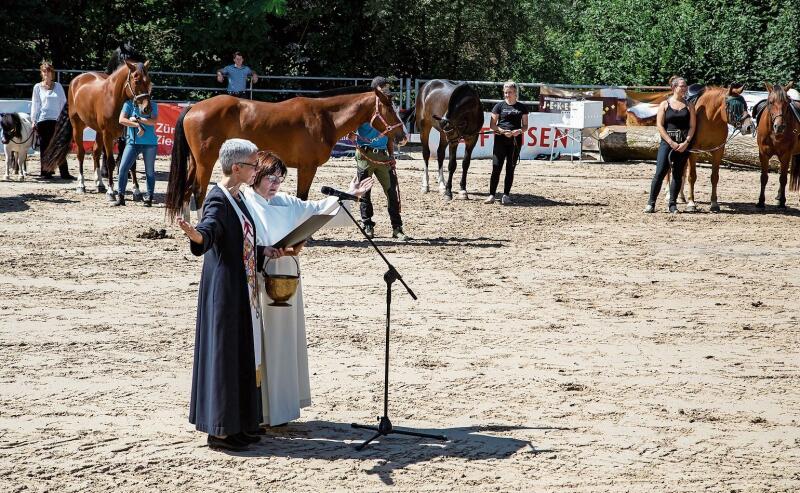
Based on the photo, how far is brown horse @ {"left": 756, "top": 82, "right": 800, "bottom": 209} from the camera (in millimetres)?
16047

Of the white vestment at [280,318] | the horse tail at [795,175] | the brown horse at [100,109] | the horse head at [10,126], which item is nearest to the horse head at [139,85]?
the brown horse at [100,109]

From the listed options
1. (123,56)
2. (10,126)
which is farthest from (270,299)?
(10,126)

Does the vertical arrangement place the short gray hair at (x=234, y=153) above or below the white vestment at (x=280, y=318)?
above

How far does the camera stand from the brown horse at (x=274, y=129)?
1239cm

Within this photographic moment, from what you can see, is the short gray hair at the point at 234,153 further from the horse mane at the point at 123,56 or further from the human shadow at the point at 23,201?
the human shadow at the point at 23,201

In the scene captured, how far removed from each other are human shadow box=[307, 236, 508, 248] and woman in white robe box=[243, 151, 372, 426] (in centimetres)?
655

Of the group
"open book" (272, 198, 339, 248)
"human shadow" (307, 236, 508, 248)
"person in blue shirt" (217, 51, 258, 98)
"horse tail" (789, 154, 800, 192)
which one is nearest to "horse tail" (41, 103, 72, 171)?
"human shadow" (307, 236, 508, 248)

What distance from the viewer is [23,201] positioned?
51.2 ft

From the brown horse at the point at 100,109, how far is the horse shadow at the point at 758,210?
898 centimetres

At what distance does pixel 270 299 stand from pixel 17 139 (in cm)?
1343

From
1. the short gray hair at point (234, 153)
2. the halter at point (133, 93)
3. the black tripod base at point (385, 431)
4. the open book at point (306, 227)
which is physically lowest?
the black tripod base at point (385, 431)

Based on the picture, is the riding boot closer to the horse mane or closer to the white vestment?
the horse mane

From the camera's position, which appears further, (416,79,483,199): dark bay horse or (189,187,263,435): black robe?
(416,79,483,199): dark bay horse

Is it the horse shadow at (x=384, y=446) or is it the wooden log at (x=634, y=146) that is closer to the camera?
the horse shadow at (x=384, y=446)
